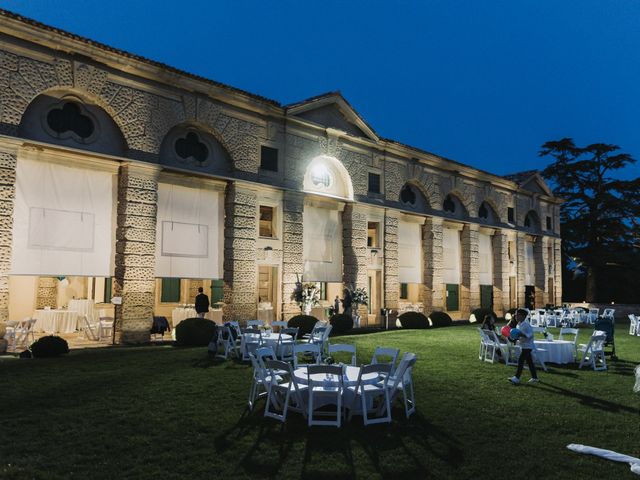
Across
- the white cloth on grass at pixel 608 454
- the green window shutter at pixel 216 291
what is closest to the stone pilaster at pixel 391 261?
the green window shutter at pixel 216 291

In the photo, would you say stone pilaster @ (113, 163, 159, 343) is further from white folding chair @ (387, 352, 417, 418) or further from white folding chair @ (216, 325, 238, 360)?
white folding chair @ (387, 352, 417, 418)

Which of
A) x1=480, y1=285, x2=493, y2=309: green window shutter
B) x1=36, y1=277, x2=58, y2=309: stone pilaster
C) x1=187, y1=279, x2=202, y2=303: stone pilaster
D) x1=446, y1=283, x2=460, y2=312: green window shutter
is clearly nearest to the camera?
x1=36, y1=277, x2=58, y2=309: stone pilaster

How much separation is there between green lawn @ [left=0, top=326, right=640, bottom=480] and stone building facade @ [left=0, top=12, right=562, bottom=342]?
6.29 meters

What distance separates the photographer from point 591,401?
8953mm

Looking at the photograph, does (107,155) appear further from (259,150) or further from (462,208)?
(462,208)

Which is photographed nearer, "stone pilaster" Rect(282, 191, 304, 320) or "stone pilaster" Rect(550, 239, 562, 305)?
"stone pilaster" Rect(282, 191, 304, 320)

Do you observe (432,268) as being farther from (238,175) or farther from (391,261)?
(238,175)

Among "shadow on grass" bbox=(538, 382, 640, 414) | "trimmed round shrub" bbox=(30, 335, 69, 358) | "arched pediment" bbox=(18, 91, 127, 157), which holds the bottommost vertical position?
"shadow on grass" bbox=(538, 382, 640, 414)

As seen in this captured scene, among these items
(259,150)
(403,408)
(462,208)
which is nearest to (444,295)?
(462,208)

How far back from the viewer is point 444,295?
92.5 feet

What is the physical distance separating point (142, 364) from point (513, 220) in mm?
28490

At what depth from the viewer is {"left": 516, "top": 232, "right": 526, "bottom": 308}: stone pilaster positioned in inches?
1344

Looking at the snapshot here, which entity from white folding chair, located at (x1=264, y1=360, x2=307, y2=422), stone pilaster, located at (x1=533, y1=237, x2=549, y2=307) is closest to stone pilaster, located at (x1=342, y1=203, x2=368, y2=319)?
white folding chair, located at (x1=264, y1=360, x2=307, y2=422)

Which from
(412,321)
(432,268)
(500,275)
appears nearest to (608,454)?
(412,321)
